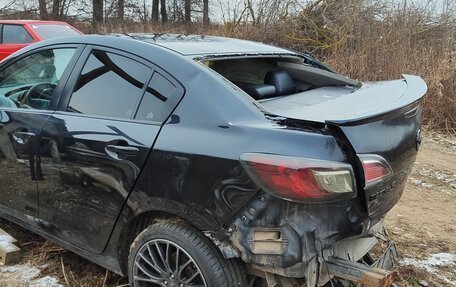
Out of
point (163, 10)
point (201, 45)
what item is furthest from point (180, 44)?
point (163, 10)

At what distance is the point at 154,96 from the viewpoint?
2475 mm

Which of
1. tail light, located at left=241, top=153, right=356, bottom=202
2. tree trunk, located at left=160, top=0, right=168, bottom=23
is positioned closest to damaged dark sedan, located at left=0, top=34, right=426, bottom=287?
tail light, located at left=241, top=153, right=356, bottom=202

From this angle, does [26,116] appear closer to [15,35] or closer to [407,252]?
[407,252]

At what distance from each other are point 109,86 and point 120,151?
457mm

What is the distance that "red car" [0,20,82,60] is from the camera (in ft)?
30.8

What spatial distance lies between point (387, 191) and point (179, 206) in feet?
3.36

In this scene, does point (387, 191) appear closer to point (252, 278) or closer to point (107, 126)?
point (252, 278)

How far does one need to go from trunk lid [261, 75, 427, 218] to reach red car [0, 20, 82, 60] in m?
7.93

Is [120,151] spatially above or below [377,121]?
below

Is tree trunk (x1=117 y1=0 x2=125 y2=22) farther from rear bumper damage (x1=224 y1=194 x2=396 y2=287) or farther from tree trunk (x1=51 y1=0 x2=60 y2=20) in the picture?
rear bumper damage (x1=224 y1=194 x2=396 y2=287)

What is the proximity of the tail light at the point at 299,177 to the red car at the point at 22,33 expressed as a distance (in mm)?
8400

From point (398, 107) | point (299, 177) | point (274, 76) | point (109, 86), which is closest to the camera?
point (299, 177)

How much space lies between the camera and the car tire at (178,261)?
7.29ft

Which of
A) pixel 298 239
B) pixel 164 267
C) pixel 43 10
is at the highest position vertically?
pixel 43 10
